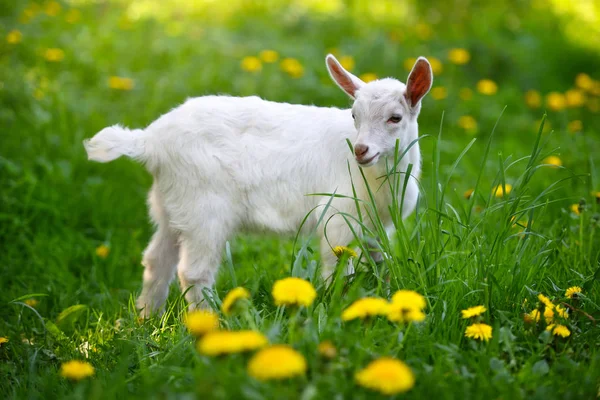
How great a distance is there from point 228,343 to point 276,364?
15cm

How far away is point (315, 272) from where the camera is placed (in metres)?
2.88

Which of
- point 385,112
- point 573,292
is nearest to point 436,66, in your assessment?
point 385,112

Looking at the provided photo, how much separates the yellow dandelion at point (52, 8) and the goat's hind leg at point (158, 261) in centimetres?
411

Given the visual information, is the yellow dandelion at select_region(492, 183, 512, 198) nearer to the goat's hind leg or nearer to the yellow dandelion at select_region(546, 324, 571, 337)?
the yellow dandelion at select_region(546, 324, 571, 337)

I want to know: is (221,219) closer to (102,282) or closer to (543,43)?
(102,282)

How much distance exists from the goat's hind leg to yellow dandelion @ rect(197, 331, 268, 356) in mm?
1844

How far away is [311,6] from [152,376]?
6542 millimetres

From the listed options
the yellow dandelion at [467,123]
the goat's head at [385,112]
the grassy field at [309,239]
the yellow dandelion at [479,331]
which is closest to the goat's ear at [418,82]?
the goat's head at [385,112]

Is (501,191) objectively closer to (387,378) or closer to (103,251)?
(103,251)

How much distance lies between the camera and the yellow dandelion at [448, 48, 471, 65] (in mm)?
6270

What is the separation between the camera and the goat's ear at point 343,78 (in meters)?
3.31

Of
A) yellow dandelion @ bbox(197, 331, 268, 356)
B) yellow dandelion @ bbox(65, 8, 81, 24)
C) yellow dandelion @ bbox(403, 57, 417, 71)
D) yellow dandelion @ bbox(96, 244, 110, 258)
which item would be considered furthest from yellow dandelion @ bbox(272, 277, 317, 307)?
yellow dandelion @ bbox(65, 8, 81, 24)

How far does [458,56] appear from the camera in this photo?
6.27 metres

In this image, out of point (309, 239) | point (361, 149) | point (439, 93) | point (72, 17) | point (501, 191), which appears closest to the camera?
point (309, 239)
